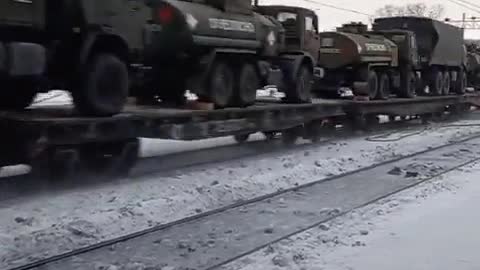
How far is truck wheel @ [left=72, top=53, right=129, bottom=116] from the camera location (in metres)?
11.5

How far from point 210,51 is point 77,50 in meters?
3.82

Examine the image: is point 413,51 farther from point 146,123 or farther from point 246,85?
point 146,123

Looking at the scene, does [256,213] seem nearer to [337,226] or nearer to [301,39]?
[337,226]

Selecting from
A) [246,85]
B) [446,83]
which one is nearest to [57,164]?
[246,85]

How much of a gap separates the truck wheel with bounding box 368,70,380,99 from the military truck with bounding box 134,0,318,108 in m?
5.27

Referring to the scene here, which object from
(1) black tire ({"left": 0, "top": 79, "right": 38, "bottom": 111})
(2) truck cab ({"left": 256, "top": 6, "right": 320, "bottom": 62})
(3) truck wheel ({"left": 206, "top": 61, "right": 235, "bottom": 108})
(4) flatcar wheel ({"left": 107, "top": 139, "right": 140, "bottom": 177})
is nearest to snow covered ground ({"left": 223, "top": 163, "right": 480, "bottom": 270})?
(4) flatcar wheel ({"left": 107, "top": 139, "right": 140, "bottom": 177})

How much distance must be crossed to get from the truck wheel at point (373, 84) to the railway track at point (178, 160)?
0.93 meters

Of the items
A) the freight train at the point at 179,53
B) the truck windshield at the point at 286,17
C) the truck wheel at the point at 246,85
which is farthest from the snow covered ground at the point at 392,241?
the truck windshield at the point at 286,17

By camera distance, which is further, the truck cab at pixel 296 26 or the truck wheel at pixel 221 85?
the truck cab at pixel 296 26

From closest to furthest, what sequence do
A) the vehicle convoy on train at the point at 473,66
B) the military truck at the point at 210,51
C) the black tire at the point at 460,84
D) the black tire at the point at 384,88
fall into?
the military truck at the point at 210,51, the black tire at the point at 384,88, the black tire at the point at 460,84, the vehicle convoy on train at the point at 473,66

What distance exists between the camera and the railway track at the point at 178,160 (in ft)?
36.1

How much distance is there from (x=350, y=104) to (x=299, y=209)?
10.6 meters

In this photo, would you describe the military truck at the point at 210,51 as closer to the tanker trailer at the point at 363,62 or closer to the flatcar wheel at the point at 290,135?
the flatcar wheel at the point at 290,135

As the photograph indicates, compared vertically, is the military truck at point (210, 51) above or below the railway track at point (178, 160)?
above
